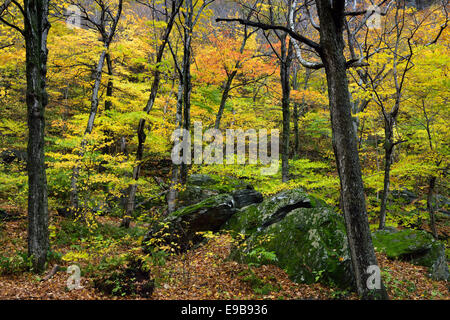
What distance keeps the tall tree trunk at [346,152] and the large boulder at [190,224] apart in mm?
5270

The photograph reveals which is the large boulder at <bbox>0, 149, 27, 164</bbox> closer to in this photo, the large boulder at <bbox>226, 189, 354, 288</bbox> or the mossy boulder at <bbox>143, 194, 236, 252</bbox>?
the mossy boulder at <bbox>143, 194, 236, 252</bbox>

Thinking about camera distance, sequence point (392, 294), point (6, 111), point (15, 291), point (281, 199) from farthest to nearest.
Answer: point (6, 111)
point (281, 199)
point (392, 294)
point (15, 291)

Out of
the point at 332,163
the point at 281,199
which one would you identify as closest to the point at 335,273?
the point at 281,199

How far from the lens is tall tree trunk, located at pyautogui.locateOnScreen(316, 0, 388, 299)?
4.31 m

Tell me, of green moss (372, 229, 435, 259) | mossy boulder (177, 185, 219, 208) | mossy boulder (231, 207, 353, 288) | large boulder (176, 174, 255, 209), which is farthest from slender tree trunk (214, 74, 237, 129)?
green moss (372, 229, 435, 259)

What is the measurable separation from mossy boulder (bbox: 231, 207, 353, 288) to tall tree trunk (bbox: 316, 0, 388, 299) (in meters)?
1.18

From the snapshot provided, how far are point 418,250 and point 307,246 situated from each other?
3.57 metres

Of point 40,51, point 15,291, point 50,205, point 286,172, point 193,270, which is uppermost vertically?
point 40,51

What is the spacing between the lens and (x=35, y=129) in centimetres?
569

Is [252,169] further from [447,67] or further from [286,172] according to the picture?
[447,67]

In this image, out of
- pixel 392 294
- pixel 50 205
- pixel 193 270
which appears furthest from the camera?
pixel 50 205

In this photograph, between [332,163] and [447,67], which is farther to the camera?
[332,163]

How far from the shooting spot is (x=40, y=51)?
19.1 ft
